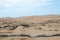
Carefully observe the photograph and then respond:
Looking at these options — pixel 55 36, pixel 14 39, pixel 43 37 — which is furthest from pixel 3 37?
pixel 55 36

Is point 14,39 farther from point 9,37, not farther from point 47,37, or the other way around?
point 47,37

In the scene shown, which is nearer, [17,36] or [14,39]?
[14,39]

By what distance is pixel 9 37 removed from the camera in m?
10.1

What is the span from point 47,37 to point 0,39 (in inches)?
118

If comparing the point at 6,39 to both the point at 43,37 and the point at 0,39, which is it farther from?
the point at 43,37

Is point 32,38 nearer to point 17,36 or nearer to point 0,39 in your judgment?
point 17,36

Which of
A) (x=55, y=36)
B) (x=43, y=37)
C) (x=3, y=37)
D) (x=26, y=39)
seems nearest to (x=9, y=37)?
(x=3, y=37)

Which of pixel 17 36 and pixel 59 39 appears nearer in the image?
pixel 59 39

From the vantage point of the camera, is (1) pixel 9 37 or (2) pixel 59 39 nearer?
(2) pixel 59 39

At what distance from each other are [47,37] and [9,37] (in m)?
2.48

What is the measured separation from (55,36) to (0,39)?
3.57 metres

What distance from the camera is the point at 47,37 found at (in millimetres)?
9797

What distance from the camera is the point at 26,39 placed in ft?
30.9

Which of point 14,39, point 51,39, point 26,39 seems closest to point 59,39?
point 51,39
